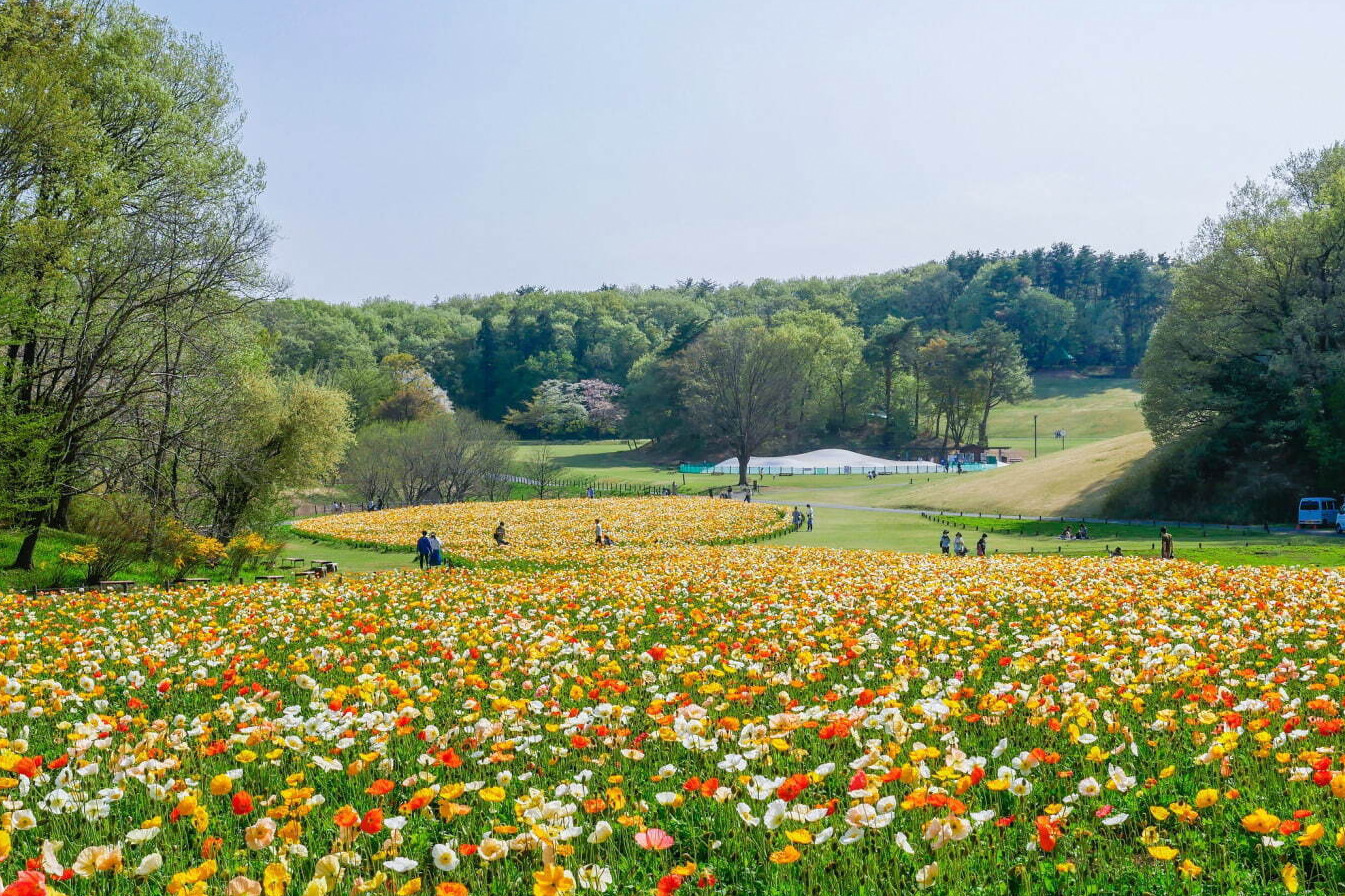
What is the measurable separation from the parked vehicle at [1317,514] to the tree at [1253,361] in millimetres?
2949

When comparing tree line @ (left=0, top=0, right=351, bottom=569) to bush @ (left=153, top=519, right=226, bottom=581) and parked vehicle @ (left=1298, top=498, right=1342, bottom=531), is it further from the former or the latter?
parked vehicle @ (left=1298, top=498, right=1342, bottom=531)

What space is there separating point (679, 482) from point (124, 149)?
206 feet

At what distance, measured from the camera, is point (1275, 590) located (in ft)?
39.7

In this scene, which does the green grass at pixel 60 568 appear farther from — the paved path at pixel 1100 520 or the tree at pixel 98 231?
the paved path at pixel 1100 520

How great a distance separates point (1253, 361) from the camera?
4847 centimetres

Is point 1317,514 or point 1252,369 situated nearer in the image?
point 1317,514

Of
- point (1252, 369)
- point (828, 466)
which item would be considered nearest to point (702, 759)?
point (1252, 369)

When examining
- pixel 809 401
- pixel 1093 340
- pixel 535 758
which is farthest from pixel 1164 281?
pixel 535 758

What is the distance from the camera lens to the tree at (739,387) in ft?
287

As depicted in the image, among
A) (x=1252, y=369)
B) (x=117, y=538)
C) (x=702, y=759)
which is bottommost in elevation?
(x=702, y=759)

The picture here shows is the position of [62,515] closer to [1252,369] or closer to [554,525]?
[554,525]

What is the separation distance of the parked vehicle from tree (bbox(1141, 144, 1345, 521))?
295cm

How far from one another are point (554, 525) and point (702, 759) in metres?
38.9

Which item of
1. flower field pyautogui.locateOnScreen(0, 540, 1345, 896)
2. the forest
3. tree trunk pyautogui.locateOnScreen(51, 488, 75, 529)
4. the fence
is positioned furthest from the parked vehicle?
the forest
